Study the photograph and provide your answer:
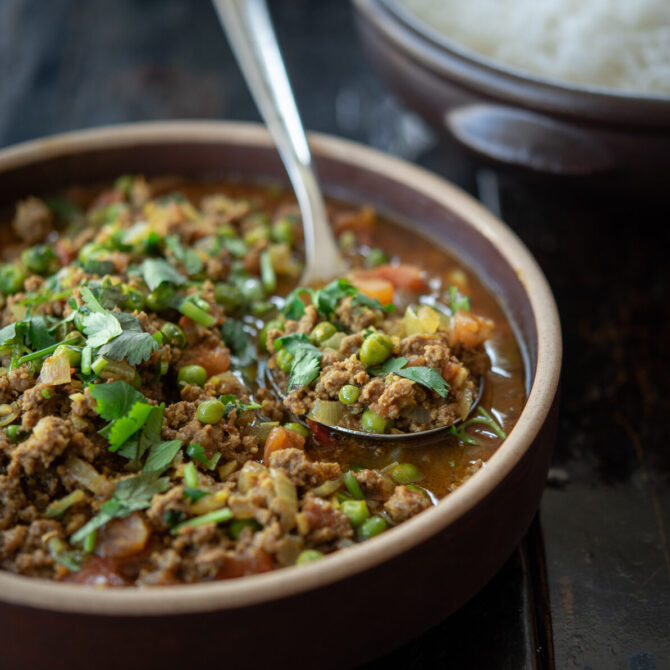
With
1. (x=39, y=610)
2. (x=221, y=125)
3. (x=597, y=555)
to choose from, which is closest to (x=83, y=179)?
(x=221, y=125)

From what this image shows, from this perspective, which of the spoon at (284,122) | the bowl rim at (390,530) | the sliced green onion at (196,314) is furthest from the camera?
the spoon at (284,122)

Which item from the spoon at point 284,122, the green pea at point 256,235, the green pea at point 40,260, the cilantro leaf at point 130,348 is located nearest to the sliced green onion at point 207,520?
the cilantro leaf at point 130,348

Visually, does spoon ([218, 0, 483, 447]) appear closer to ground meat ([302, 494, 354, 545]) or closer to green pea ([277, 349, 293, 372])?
green pea ([277, 349, 293, 372])

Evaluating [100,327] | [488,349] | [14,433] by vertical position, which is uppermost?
[100,327]

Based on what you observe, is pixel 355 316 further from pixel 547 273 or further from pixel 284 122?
pixel 547 273

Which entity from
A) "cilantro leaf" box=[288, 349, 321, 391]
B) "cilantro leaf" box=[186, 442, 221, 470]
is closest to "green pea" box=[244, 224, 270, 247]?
"cilantro leaf" box=[288, 349, 321, 391]

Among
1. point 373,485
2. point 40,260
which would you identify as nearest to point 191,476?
point 373,485

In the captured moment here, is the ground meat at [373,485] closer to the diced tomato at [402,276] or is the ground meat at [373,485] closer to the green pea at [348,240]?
the diced tomato at [402,276]
